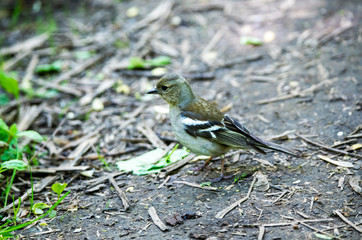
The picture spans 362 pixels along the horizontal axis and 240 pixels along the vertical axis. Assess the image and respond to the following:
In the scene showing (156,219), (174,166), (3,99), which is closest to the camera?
(156,219)

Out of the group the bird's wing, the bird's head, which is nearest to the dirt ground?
the bird's wing

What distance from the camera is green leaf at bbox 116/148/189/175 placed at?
4.84m

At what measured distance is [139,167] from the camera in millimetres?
4891

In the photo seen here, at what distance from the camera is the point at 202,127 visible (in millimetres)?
4637

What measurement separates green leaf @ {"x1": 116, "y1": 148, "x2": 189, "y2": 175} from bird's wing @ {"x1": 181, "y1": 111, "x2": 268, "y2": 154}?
0.52 meters

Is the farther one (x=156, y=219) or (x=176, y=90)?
(x=176, y=90)

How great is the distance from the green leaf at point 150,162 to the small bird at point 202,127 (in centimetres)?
38

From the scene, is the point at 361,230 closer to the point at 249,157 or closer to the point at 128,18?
the point at 249,157

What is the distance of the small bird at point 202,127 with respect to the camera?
450 cm

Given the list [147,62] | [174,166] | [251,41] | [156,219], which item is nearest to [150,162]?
[174,166]

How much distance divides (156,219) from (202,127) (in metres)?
1.28

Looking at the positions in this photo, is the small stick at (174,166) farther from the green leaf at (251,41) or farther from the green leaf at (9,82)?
the green leaf at (251,41)

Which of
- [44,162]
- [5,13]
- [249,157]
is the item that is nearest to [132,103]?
[44,162]

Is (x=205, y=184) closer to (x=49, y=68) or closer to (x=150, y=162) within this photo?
(x=150, y=162)
